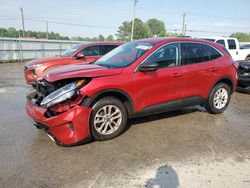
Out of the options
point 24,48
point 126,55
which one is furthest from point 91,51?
point 24,48

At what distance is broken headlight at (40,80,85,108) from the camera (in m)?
3.49

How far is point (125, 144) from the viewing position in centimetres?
387

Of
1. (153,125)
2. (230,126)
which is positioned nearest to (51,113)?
(153,125)

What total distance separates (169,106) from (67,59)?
5.05m

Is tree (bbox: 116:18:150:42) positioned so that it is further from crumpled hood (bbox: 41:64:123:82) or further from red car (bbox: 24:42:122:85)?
crumpled hood (bbox: 41:64:123:82)

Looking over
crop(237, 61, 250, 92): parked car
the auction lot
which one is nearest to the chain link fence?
the auction lot

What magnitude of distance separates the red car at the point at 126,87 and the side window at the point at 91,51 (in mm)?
4284

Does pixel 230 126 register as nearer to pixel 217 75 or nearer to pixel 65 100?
pixel 217 75

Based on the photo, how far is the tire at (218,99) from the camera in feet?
17.5

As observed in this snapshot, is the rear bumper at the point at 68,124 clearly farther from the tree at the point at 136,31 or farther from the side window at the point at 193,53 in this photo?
the tree at the point at 136,31

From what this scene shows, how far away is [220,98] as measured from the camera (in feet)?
18.0

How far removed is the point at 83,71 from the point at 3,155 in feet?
5.66

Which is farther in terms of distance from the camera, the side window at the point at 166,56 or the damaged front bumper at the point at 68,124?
the side window at the point at 166,56

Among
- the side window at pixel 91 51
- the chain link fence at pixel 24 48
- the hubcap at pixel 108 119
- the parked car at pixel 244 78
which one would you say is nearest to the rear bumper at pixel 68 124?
the hubcap at pixel 108 119
